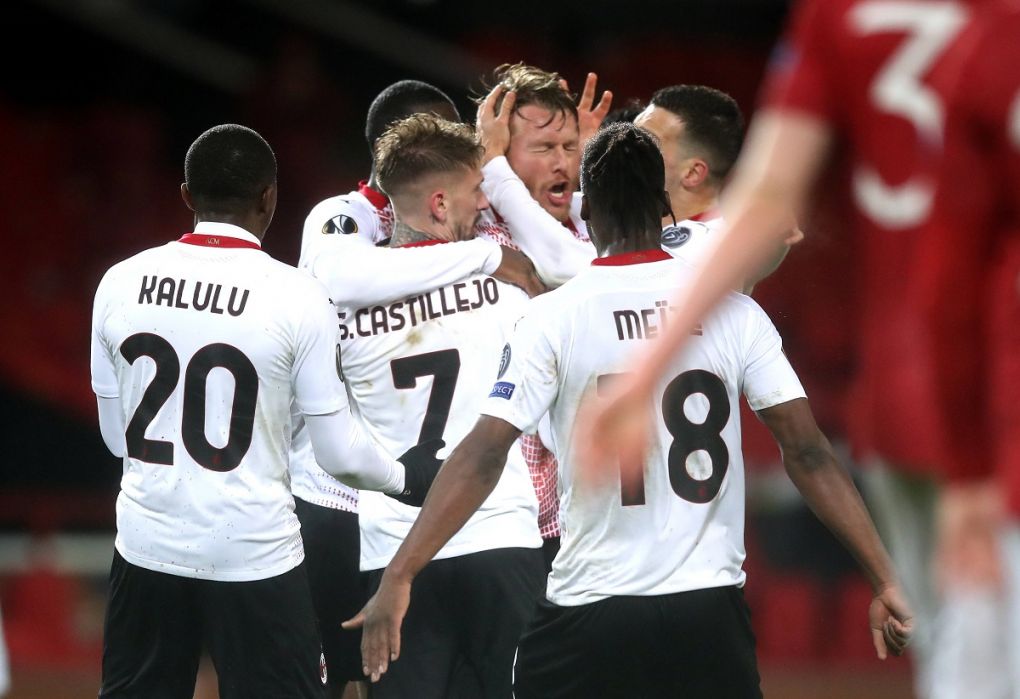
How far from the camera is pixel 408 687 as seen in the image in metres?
4.92

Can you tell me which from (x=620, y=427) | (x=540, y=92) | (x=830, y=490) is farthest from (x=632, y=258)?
(x=620, y=427)

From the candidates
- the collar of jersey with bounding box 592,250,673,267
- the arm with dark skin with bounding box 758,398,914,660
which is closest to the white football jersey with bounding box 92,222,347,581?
the collar of jersey with bounding box 592,250,673,267

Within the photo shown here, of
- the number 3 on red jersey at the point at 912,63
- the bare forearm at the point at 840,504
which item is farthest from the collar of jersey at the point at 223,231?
the number 3 on red jersey at the point at 912,63

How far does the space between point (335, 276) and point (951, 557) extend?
3.18 m

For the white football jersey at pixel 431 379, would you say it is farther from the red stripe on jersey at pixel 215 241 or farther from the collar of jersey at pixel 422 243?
the red stripe on jersey at pixel 215 241

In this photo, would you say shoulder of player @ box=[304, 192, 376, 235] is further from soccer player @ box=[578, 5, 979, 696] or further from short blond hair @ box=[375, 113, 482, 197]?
soccer player @ box=[578, 5, 979, 696]

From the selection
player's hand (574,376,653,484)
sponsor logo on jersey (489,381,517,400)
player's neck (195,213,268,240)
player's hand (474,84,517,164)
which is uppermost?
player's hand (474,84,517,164)

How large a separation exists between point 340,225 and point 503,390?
4.85 ft

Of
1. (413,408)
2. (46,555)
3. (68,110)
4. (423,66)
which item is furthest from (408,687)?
(68,110)

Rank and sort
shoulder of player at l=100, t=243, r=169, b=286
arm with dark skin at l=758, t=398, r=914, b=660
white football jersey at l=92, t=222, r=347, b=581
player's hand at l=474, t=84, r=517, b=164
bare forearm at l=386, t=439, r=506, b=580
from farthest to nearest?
player's hand at l=474, t=84, r=517, b=164 < shoulder of player at l=100, t=243, r=169, b=286 < white football jersey at l=92, t=222, r=347, b=581 < arm with dark skin at l=758, t=398, r=914, b=660 < bare forearm at l=386, t=439, r=506, b=580

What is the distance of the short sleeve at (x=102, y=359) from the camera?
15.5 feet

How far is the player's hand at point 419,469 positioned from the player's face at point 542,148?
1.06 meters

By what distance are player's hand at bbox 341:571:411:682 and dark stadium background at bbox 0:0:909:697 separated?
7398 millimetres

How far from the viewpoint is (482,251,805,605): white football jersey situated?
406 centimetres
